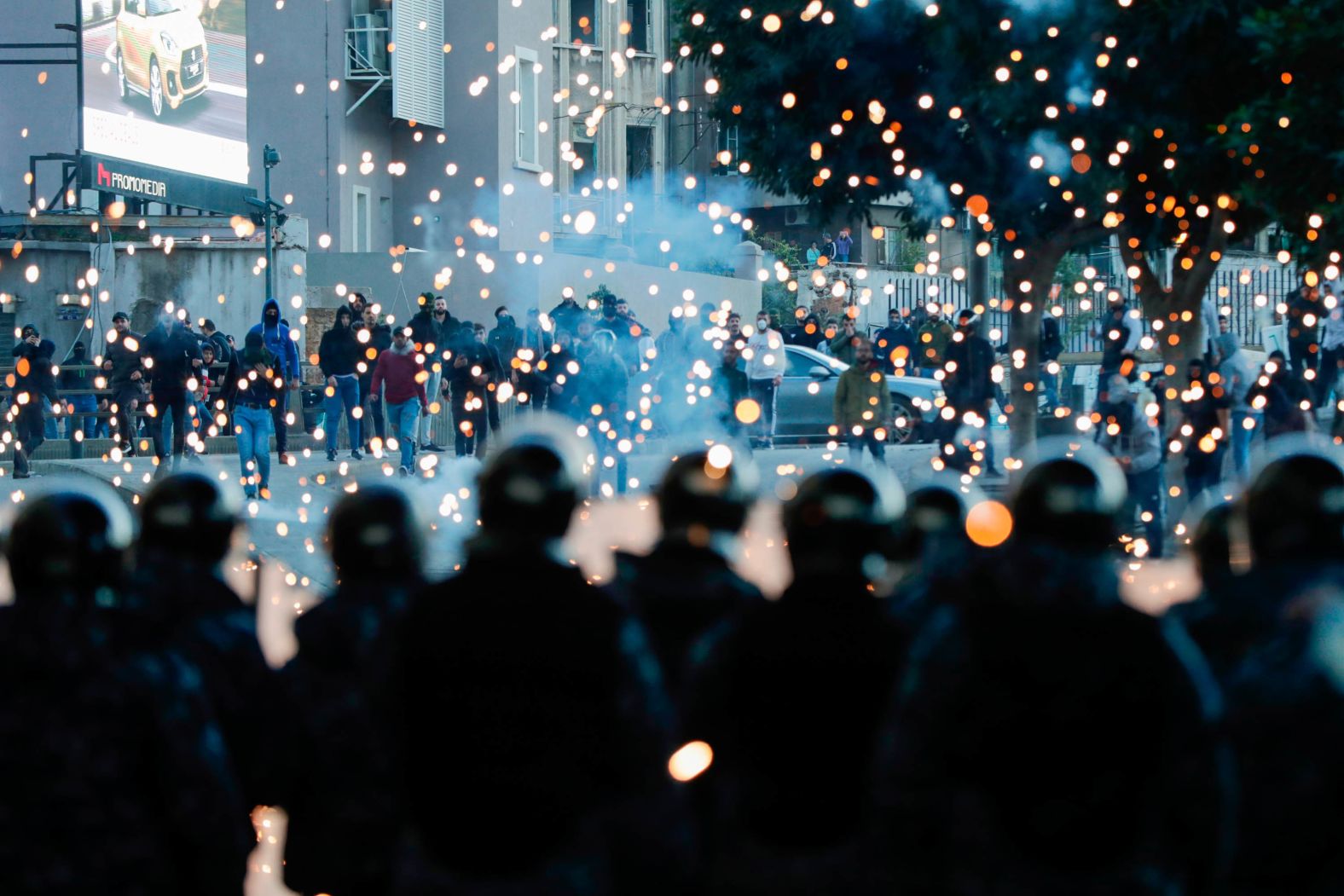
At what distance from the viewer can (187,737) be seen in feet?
11.2

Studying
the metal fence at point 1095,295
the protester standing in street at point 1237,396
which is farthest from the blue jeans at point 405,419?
the metal fence at point 1095,295

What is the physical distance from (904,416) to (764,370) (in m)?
2.75

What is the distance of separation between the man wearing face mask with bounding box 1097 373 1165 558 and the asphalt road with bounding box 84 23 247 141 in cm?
1746

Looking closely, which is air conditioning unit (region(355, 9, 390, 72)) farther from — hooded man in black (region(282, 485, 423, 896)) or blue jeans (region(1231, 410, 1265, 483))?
hooded man in black (region(282, 485, 423, 896))

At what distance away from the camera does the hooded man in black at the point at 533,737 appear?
125 inches

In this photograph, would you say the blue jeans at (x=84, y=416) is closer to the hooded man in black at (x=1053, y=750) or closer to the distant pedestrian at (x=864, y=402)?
the distant pedestrian at (x=864, y=402)

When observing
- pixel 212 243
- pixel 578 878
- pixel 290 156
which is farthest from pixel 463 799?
pixel 290 156

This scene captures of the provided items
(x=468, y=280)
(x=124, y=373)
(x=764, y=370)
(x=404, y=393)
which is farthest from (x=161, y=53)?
(x=404, y=393)

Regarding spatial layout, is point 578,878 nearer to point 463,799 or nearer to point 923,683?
point 463,799

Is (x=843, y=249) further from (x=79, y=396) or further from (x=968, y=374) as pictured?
(x=968, y=374)

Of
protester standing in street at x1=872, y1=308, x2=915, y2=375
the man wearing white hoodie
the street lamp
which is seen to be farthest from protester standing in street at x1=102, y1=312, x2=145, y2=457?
protester standing in street at x1=872, y1=308, x2=915, y2=375

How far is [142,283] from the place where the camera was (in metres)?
26.8

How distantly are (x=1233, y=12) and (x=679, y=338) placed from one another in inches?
268

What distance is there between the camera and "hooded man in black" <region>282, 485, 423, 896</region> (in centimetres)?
407
